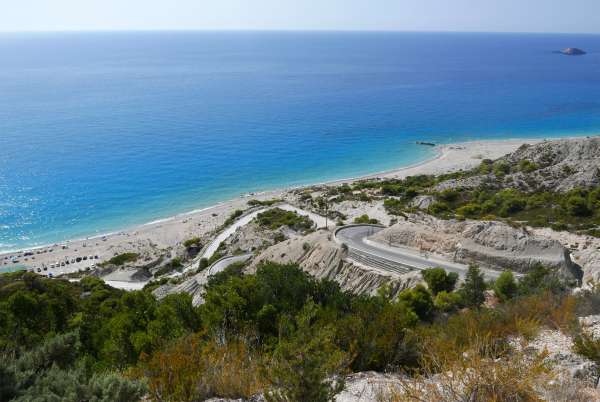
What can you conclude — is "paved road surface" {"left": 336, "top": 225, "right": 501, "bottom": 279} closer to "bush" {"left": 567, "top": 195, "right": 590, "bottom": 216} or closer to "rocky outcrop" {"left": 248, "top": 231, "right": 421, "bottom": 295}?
"rocky outcrop" {"left": 248, "top": 231, "right": 421, "bottom": 295}

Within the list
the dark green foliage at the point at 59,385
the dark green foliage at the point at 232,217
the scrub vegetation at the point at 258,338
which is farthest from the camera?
the dark green foliage at the point at 232,217

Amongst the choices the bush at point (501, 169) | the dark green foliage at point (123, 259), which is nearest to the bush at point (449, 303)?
the dark green foliage at point (123, 259)

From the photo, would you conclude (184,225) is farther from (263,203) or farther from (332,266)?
(332,266)

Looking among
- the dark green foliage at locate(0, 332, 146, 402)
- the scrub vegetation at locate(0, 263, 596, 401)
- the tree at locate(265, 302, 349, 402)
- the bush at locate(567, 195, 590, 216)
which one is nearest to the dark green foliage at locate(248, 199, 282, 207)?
the scrub vegetation at locate(0, 263, 596, 401)

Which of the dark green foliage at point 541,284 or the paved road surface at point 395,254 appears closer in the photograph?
the dark green foliage at point 541,284

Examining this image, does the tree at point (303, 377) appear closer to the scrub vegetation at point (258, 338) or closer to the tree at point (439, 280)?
the scrub vegetation at point (258, 338)

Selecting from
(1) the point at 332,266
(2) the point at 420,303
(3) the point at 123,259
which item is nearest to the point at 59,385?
(2) the point at 420,303

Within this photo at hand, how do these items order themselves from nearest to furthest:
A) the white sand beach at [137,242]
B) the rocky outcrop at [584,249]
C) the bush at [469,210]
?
the rocky outcrop at [584,249]
the bush at [469,210]
the white sand beach at [137,242]

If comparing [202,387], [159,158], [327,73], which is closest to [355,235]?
[202,387]
